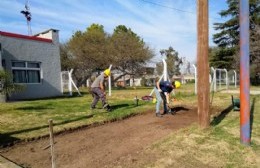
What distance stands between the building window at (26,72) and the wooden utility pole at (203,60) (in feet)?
40.0

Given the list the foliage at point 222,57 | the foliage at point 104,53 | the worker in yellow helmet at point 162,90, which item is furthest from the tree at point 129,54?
the worker in yellow helmet at point 162,90

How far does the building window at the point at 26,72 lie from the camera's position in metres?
16.1

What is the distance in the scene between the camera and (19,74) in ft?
53.5

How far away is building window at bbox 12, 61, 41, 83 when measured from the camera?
634 inches

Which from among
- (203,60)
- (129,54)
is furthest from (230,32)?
(203,60)

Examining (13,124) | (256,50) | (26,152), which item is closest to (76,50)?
(256,50)

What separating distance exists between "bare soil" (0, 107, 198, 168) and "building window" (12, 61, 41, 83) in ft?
33.7

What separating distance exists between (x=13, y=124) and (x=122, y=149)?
148 inches

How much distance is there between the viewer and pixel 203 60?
22.0ft

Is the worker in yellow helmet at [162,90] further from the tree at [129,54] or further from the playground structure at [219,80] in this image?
the tree at [129,54]

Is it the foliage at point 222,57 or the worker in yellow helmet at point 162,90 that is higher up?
the foliage at point 222,57

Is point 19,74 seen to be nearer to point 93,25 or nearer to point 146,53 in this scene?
point 146,53

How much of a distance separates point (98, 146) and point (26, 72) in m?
12.6

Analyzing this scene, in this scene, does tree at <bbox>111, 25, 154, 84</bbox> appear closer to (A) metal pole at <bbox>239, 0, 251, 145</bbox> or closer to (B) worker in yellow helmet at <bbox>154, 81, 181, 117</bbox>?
(B) worker in yellow helmet at <bbox>154, 81, 181, 117</bbox>
